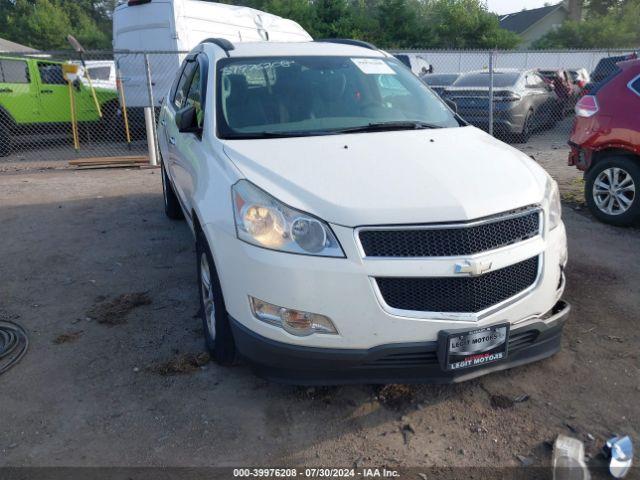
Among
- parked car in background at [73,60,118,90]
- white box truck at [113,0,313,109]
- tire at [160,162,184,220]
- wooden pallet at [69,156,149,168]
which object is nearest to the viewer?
A: tire at [160,162,184,220]

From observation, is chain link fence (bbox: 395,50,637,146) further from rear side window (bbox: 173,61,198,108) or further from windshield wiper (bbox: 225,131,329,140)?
windshield wiper (bbox: 225,131,329,140)

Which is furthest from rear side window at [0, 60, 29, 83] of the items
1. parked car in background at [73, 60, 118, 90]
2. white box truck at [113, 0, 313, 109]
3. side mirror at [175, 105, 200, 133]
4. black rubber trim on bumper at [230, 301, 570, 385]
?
black rubber trim on bumper at [230, 301, 570, 385]

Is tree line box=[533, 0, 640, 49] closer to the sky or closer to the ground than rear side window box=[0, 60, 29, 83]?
closer to the sky

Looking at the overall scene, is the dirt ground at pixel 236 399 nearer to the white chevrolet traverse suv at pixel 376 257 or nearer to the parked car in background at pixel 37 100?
the white chevrolet traverse suv at pixel 376 257

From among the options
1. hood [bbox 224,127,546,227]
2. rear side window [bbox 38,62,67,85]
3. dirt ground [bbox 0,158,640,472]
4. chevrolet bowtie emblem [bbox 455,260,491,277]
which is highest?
rear side window [bbox 38,62,67,85]

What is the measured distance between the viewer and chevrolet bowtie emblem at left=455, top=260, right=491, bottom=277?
2.64 metres

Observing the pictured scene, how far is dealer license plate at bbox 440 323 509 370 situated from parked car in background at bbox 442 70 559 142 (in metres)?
9.00

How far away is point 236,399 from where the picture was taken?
10.3ft

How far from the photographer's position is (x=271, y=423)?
293 cm

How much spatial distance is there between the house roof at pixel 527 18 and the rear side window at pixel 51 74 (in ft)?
140

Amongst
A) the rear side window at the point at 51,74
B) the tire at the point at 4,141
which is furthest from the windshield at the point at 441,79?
the tire at the point at 4,141

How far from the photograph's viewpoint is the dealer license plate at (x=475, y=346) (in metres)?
2.68

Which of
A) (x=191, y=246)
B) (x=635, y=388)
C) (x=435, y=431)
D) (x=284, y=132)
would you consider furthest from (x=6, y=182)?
(x=635, y=388)

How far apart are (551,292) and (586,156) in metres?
3.96
